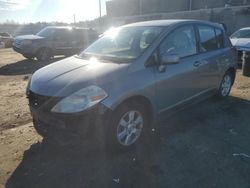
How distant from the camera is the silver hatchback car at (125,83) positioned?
339 centimetres

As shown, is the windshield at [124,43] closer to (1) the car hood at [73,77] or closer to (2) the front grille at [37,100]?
(1) the car hood at [73,77]

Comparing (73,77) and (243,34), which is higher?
(73,77)

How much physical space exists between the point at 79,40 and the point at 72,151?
12256 mm

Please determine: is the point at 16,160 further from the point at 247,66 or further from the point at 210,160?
the point at 247,66

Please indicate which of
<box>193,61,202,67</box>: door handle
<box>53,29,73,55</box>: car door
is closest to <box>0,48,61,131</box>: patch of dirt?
<box>193,61,202,67</box>: door handle

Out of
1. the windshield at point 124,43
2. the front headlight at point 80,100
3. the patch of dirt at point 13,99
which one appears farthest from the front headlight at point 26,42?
the front headlight at point 80,100

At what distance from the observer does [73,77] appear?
367 cm

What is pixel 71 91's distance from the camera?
3.41 meters

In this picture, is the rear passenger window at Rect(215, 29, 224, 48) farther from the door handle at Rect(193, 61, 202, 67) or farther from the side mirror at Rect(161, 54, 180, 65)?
the side mirror at Rect(161, 54, 180, 65)

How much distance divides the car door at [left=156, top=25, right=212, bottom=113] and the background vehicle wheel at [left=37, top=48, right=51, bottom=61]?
10.2 meters

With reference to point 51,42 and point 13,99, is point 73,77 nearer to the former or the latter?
point 13,99

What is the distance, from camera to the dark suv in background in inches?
524

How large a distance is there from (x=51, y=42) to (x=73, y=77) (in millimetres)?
10991

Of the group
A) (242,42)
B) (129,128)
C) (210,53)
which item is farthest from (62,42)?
(129,128)
